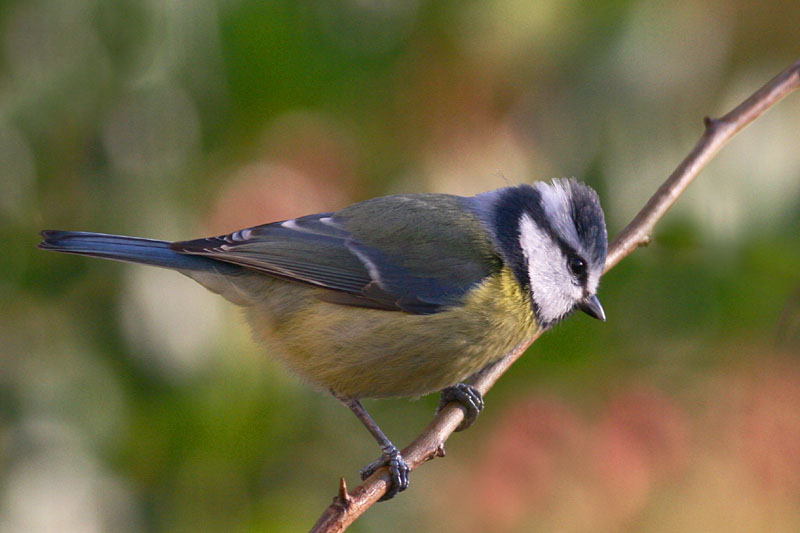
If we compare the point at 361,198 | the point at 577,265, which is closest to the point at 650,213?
the point at 577,265

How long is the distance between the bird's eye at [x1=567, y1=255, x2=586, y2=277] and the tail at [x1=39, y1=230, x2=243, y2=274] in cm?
77

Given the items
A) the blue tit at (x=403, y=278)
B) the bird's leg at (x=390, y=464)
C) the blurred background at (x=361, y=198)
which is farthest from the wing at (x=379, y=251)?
the bird's leg at (x=390, y=464)

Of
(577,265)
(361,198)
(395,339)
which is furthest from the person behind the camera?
(361,198)

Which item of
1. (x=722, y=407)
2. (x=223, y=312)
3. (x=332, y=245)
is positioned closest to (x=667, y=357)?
(x=722, y=407)

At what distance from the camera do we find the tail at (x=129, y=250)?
5.65ft

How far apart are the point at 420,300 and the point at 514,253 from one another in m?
0.25

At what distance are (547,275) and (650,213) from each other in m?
0.27

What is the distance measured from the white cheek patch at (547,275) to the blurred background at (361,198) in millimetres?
297

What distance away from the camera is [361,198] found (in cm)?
217

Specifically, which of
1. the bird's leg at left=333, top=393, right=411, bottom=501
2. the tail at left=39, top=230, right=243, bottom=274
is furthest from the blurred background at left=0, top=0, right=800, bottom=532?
the bird's leg at left=333, top=393, right=411, bottom=501

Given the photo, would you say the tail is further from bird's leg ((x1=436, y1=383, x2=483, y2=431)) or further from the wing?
bird's leg ((x1=436, y1=383, x2=483, y2=431))

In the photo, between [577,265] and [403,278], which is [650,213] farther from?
[403,278]

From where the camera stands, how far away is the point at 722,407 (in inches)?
101

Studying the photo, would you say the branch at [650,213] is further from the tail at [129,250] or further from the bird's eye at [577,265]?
the tail at [129,250]
